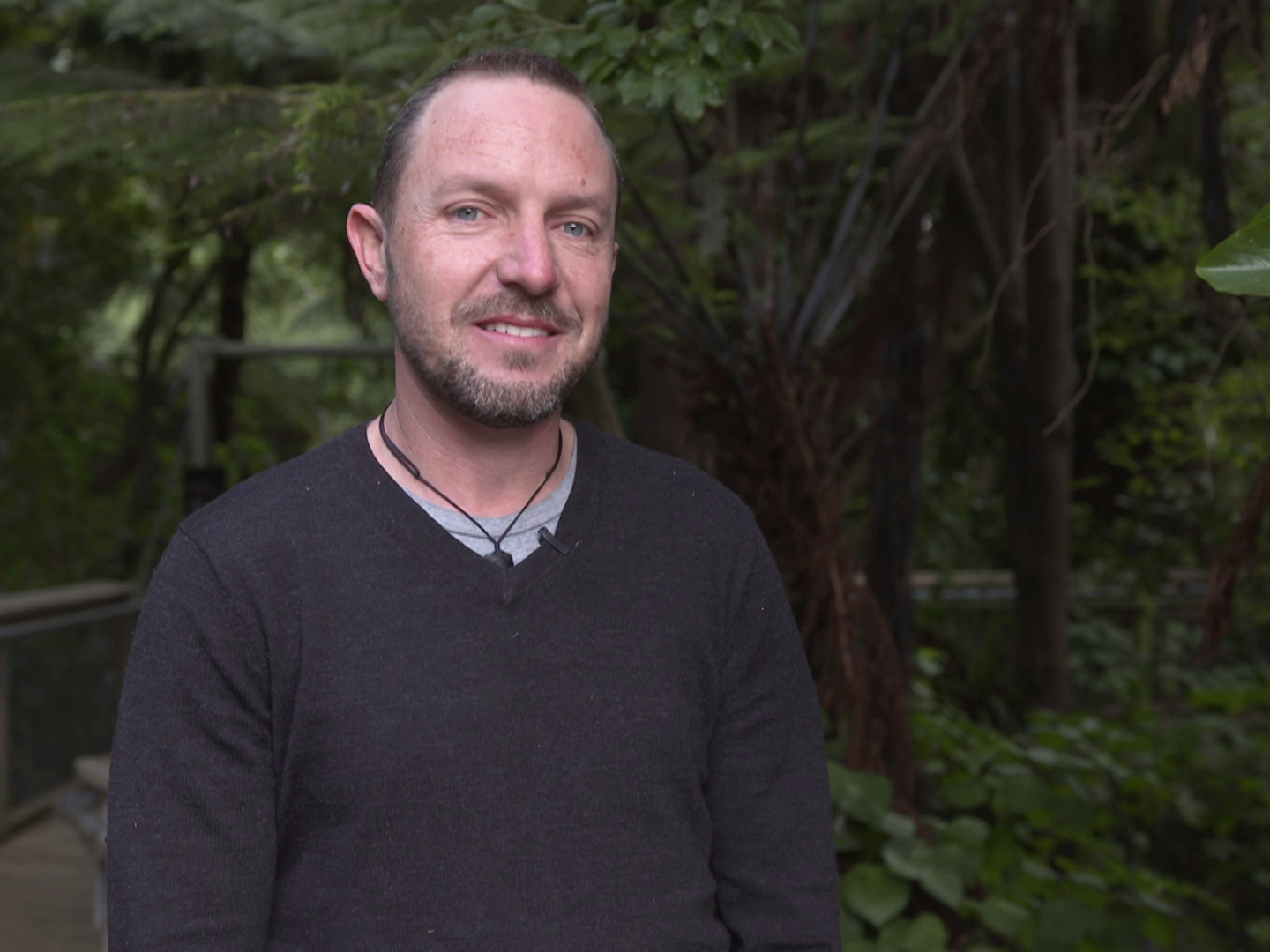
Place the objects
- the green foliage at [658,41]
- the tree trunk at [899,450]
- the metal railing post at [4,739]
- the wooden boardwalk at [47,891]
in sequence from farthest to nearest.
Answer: the metal railing post at [4,739] < the wooden boardwalk at [47,891] < the tree trunk at [899,450] < the green foliage at [658,41]

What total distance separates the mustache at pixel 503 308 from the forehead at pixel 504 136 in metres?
0.13

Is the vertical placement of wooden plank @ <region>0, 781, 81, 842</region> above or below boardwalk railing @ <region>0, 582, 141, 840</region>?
below

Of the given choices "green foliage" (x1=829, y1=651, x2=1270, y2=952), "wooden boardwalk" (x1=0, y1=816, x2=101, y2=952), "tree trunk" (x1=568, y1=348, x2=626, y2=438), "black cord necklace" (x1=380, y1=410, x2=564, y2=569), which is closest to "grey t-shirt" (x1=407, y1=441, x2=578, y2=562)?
"black cord necklace" (x1=380, y1=410, x2=564, y2=569)

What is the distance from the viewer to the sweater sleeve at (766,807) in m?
1.60

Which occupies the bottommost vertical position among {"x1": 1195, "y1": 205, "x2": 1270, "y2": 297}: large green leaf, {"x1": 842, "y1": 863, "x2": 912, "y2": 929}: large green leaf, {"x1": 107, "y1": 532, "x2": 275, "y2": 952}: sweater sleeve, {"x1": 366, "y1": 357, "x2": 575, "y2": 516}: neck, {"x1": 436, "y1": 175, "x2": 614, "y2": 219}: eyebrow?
{"x1": 842, "y1": 863, "x2": 912, "y2": 929}: large green leaf

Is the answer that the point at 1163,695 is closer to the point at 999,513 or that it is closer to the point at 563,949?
the point at 999,513

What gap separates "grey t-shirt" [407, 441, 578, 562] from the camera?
1582 millimetres

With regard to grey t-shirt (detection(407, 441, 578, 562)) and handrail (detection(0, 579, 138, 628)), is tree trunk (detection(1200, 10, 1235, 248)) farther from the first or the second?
handrail (detection(0, 579, 138, 628))

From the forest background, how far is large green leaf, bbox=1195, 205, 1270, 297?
37.1 inches

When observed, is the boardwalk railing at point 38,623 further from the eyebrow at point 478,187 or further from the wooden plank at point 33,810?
the eyebrow at point 478,187

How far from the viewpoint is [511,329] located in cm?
151

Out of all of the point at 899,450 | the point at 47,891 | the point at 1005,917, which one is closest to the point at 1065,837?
the point at 1005,917

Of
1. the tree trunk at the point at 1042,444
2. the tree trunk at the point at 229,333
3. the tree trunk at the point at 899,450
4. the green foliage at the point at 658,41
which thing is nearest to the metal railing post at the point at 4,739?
the tree trunk at the point at 229,333

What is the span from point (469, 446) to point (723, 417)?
4.63 ft
